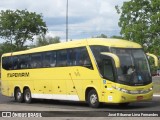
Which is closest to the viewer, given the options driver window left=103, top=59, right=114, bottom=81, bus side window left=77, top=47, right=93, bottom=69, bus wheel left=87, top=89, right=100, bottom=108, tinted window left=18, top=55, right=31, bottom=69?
driver window left=103, top=59, right=114, bottom=81

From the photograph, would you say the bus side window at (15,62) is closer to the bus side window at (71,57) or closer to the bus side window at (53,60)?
the bus side window at (53,60)

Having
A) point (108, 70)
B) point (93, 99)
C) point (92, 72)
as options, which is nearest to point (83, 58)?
point (92, 72)

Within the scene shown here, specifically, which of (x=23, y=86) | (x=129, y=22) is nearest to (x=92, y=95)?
(x=23, y=86)

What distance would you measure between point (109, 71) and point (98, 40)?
1.80 meters

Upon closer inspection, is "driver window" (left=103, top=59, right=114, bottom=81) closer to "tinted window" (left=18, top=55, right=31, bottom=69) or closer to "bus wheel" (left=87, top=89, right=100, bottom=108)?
"bus wheel" (left=87, top=89, right=100, bottom=108)

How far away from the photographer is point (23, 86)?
2817 cm

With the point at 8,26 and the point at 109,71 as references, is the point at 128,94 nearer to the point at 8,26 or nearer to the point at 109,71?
the point at 109,71

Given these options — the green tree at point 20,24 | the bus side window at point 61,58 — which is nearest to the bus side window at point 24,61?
the bus side window at point 61,58

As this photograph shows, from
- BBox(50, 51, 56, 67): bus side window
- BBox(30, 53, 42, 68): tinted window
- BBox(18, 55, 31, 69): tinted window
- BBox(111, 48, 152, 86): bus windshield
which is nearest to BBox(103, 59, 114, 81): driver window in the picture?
BBox(111, 48, 152, 86): bus windshield

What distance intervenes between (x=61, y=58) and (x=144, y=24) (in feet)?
69.0

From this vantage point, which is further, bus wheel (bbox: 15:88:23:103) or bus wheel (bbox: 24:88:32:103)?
bus wheel (bbox: 15:88:23:103)

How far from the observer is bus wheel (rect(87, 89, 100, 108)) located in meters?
21.1

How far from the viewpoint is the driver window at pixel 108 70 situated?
803 inches

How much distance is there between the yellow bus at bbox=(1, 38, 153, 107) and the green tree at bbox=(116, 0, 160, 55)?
18014 mm
